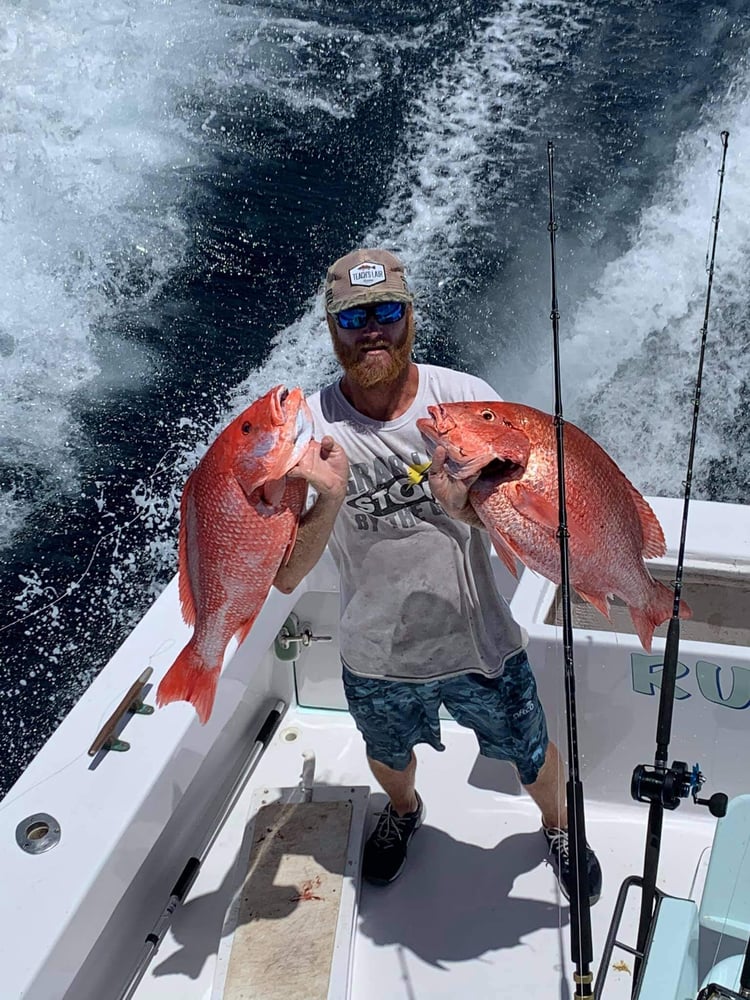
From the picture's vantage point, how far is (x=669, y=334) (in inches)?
277

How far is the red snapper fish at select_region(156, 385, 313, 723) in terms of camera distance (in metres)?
2.04

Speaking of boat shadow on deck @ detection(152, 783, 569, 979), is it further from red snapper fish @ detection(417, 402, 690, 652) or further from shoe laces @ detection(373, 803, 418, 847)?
red snapper fish @ detection(417, 402, 690, 652)

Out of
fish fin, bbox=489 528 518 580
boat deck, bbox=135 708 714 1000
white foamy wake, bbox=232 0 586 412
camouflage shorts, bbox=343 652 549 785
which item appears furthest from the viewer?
white foamy wake, bbox=232 0 586 412

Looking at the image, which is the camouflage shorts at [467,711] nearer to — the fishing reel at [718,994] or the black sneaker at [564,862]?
the black sneaker at [564,862]

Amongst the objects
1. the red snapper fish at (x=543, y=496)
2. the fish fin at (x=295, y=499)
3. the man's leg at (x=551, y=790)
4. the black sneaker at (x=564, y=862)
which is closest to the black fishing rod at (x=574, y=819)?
the red snapper fish at (x=543, y=496)

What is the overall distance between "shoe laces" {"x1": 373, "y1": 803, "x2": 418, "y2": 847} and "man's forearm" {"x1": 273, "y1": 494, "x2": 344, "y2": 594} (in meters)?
1.06

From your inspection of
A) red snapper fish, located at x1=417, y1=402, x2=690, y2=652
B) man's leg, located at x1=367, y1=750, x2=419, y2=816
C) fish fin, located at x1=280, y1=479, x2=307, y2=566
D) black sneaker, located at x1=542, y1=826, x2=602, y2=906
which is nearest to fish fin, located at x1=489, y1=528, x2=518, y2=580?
red snapper fish, located at x1=417, y1=402, x2=690, y2=652

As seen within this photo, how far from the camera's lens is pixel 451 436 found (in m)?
2.06

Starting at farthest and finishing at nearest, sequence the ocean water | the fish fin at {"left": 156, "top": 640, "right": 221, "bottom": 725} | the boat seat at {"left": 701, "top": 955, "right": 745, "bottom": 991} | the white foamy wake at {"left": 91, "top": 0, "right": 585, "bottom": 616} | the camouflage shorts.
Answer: the white foamy wake at {"left": 91, "top": 0, "right": 585, "bottom": 616}
the ocean water
the camouflage shorts
the fish fin at {"left": 156, "top": 640, "right": 221, "bottom": 725}
the boat seat at {"left": 701, "top": 955, "right": 745, "bottom": 991}

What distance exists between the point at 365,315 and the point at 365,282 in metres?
0.08

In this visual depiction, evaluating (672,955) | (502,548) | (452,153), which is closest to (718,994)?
(672,955)

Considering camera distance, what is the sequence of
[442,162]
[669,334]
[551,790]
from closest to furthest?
[551,790] < [669,334] < [442,162]

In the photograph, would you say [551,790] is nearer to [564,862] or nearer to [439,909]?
[564,862]

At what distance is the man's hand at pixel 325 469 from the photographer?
6.60ft
